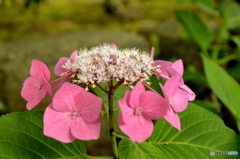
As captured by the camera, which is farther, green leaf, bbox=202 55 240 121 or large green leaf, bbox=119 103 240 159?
green leaf, bbox=202 55 240 121

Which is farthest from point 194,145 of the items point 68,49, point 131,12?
point 131,12

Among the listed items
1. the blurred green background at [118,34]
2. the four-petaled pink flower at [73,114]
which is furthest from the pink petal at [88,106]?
the blurred green background at [118,34]

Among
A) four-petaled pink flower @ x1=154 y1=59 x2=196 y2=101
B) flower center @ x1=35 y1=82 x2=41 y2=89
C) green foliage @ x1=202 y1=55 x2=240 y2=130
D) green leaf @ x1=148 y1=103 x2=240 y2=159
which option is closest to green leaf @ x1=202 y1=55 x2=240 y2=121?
green foliage @ x1=202 y1=55 x2=240 y2=130

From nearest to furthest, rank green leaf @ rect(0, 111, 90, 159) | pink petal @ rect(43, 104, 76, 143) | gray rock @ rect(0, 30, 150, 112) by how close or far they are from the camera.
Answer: pink petal @ rect(43, 104, 76, 143) → green leaf @ rect(0, 111, 90, 159) → gray rock @ rect(0, 30, 150, 112)

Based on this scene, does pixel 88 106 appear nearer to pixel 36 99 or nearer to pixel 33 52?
pixel 36 99

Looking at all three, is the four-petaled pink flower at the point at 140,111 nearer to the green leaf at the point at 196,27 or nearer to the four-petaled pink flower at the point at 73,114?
the four-petaled pink flower at the point at 73,114

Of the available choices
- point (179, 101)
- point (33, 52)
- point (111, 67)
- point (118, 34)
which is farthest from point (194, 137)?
point (118, 34)

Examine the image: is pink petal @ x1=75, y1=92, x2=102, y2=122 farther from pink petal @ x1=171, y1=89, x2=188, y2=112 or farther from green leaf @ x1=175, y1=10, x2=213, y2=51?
green leaf @ x1=175, y1=10, x2=213, y2=51
